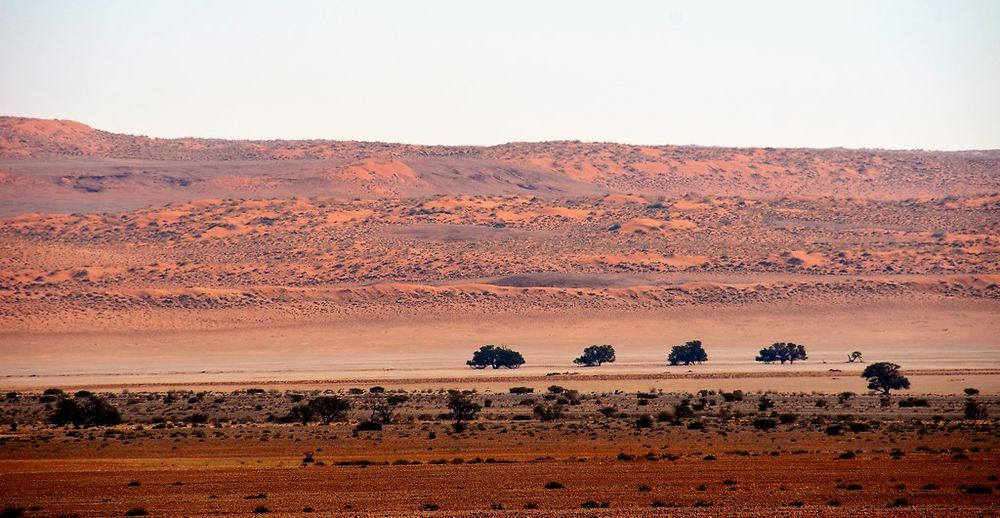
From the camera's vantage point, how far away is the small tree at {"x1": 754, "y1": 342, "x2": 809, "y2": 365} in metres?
81.3

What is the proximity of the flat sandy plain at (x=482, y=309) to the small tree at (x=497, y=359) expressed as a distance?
194cm

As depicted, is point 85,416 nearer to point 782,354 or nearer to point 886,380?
point 886,380

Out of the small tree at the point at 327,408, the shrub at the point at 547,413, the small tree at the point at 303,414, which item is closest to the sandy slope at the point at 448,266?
the small tree at the point at 303,414

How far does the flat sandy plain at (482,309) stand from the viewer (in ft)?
109

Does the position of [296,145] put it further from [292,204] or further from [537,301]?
[537,301]

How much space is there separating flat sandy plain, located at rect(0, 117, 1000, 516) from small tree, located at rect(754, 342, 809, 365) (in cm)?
198

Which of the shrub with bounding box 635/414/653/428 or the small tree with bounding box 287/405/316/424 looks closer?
the shrub with bounding box 635/414/653/428

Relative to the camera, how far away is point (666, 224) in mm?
129375

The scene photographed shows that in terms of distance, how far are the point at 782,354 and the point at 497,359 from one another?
17.1 meters

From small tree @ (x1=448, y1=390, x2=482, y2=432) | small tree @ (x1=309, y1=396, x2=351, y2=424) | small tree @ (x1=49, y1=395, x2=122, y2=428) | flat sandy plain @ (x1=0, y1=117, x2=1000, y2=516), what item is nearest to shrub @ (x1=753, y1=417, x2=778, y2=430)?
flat sandy plain @ (x1=0, y1=117, x2=1000, y2=516)

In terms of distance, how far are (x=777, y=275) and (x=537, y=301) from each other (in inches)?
859

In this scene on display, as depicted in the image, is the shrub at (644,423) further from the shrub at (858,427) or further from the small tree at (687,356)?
the small tree at (687,356)

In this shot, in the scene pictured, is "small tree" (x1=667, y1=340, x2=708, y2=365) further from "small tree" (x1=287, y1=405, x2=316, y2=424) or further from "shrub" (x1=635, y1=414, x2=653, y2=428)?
"shrub" (x1=635, y1=414, x2=653, y2=428)

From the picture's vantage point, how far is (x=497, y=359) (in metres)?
81.2
